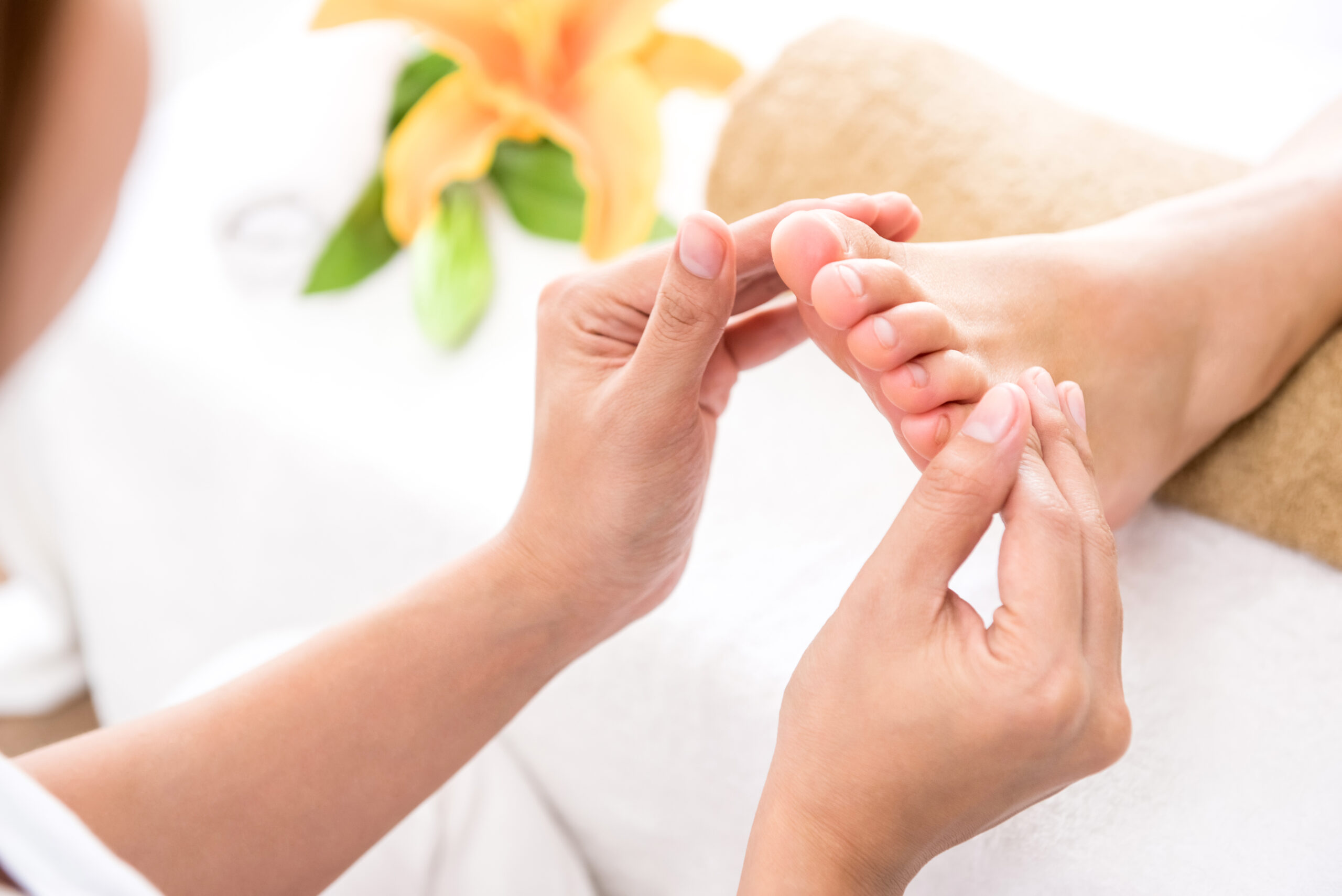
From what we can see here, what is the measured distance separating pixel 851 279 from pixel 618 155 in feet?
1.72

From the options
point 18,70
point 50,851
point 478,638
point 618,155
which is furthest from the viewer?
point 618,155

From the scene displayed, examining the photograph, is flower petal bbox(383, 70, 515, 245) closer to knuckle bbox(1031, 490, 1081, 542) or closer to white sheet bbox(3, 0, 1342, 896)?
white sheet bbox(3, 0, 1342, 896)

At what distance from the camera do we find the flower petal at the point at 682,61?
1.01 metres

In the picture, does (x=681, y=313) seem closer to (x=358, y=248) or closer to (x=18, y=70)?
(x=18, y=70)

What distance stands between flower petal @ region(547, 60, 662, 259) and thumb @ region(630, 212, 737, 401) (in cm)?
41

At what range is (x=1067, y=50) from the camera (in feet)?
3.43

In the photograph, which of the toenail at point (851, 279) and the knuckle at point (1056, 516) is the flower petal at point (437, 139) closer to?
the toenail at point (851, 279)

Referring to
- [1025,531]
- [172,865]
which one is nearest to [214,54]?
[172,865]

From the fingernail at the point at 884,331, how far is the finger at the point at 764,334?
167mm

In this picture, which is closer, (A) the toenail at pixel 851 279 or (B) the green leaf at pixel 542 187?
(A) the toenail at pixel 851 279

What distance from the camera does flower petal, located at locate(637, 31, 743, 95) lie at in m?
1.01

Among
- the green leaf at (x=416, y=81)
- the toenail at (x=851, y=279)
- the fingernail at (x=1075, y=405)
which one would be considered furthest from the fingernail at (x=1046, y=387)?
the green leaf at (x=416, y=81)

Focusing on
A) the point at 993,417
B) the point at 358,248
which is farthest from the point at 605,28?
the point at 993,417

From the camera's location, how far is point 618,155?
38.7 inches
